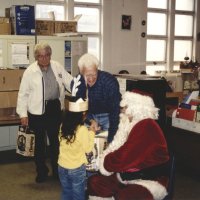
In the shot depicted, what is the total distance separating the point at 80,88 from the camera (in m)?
3.49

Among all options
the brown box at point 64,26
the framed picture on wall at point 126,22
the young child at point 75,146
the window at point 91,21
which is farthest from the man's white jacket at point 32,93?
the framed picture on wall at point 126,22

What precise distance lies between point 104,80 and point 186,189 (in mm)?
1524

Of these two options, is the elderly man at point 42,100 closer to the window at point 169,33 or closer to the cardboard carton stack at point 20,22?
the cardboard carton stack at point 20,22

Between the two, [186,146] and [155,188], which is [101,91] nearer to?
[155,188]

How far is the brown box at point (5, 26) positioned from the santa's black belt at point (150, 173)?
117 inches

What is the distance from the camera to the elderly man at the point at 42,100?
414cm

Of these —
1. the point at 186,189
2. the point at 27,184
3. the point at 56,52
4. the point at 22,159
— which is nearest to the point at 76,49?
the point at 56,52

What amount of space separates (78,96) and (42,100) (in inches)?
35.2

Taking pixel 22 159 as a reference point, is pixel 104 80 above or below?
above

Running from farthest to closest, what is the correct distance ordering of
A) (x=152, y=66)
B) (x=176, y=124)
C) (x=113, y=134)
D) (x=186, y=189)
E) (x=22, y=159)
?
(x=152, y=66) < (x=22, y=159) < (x=176, y=124) < (x=186, y=189) < (x=113, y=134)

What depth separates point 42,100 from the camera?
4.16 metres

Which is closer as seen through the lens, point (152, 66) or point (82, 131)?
point (82, 131)

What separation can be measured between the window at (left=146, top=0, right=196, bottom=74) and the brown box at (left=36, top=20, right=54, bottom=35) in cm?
299

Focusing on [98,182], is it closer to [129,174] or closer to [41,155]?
[129,174]
